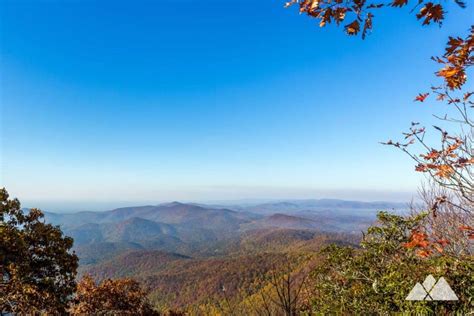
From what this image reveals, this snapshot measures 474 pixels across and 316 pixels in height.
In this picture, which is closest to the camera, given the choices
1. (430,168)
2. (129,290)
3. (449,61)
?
(449,61)

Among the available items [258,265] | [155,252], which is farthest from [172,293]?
[155,252]

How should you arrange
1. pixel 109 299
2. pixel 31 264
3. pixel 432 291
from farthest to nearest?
pixel 109 299
pixel 31 264
pixel 432 291

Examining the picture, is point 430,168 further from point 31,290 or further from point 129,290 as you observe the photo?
point 129,290

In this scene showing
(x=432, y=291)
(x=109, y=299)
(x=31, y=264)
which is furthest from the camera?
(x=109, y=299)

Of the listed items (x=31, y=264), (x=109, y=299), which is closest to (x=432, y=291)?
(x=31, y=264)

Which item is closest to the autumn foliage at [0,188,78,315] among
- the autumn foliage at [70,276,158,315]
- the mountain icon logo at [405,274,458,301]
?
the autumn foliage at [70,276,158,315]

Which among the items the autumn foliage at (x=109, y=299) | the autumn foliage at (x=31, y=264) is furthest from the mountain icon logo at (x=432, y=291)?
the autumn foliage at (x=109, y=299)

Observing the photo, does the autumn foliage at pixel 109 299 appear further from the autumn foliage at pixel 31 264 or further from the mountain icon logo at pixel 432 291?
the mountain icon logo at pixel 432 291

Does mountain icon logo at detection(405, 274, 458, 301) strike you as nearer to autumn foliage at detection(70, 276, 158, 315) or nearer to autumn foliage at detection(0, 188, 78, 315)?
autumn foliage at detection(0, 188, 78, 315)

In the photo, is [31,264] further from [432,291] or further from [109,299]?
[432,291]
